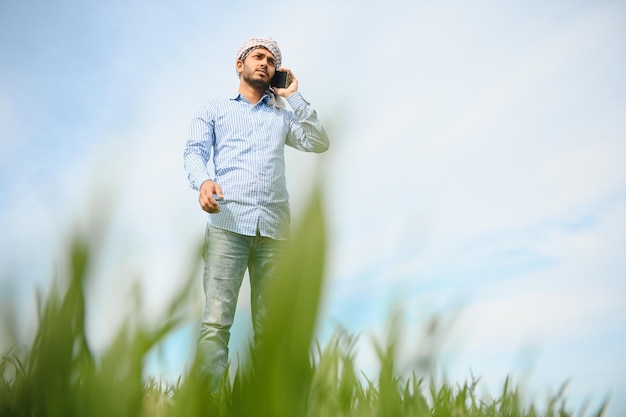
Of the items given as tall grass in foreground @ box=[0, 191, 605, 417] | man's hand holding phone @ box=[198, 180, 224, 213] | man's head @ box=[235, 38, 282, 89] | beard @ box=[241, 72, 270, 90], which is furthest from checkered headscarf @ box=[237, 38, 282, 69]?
tall grass in foreground @ box=[0, 191, 605, 417]

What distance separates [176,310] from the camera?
464 mm

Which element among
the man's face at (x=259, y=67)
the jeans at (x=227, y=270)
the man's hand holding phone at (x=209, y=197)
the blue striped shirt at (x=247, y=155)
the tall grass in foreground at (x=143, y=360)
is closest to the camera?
the tall grass in foreground at (x=143, y=360)

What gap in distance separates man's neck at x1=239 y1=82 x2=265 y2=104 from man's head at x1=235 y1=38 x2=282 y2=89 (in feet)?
0.10

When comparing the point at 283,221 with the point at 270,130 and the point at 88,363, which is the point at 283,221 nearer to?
the point at 270,130

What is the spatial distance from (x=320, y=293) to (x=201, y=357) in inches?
6.5

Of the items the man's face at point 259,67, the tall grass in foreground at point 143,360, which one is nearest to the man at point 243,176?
the man's face at point 259,67

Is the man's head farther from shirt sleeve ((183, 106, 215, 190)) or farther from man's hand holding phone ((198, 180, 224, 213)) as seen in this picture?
man's hand holding phone ((198, 180, 224, 213))

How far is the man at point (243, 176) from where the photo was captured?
2.64 m

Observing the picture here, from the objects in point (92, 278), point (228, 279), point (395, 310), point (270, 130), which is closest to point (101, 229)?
point (92, 278)

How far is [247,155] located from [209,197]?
0.51 metres

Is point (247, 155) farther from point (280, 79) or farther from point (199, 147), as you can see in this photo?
point (280, 79)

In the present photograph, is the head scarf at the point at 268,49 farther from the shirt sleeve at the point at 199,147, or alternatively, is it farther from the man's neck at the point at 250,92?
the shirt sleeve at the point at 199,147

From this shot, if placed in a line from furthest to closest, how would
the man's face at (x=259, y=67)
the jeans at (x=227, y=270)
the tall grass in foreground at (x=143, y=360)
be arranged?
the man's face at (x=259, y=67) < the jeans at (x=227, y=270) < the tall grass in foreground at (x=143, y=360)

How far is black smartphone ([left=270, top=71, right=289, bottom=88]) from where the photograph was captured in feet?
10.5
